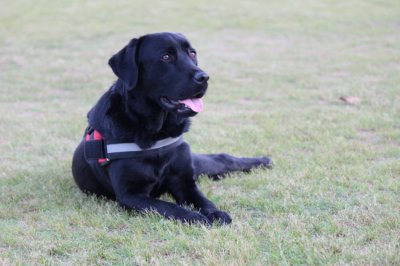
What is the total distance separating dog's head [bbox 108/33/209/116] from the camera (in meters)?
4.28

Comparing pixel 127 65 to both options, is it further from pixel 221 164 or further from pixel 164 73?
pixel 221 164

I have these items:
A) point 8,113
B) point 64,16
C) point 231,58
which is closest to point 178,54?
point 8,113

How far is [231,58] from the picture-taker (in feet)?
40.3

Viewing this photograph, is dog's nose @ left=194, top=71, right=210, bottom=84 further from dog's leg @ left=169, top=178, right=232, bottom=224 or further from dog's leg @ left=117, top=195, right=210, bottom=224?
dog's leg @ left=117, top=195, right=210, bottom=224

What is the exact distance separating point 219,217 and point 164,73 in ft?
3.67

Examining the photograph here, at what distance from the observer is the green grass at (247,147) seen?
355 cm

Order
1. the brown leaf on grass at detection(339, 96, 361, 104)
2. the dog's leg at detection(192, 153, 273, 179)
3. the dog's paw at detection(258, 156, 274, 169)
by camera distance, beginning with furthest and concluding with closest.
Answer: the brown leaf on grass at detection(339, 96, 361, 104) < the dog's paw at detection(258, 156, 274, 169) < the dog's leg at detection(192, 153, 273, 179)

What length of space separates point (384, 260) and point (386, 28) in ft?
42.6

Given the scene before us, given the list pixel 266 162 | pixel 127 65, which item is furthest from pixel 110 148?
pixel 266 162

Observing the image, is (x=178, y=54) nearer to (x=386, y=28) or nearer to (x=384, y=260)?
(x=384, y=260)

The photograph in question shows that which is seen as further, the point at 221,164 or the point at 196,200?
the point at 221,164

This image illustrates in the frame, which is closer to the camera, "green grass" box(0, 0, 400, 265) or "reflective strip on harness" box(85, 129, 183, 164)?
"green grass" box(0, 0, 400, 265)

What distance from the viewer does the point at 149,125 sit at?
4.40m

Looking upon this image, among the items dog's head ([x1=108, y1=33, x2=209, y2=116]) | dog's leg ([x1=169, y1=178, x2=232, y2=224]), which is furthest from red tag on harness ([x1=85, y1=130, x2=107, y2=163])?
dog's leg ([x1=169, y1=178, x2=232, y2=224])
